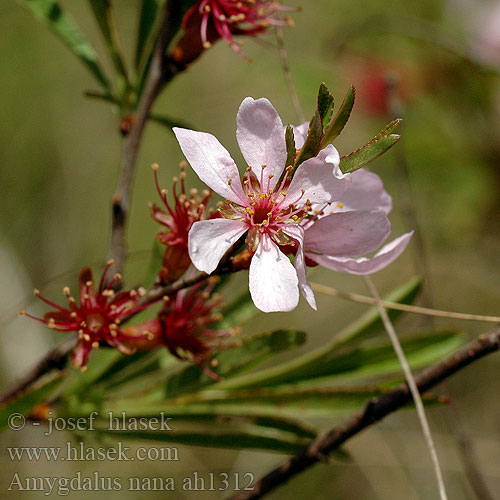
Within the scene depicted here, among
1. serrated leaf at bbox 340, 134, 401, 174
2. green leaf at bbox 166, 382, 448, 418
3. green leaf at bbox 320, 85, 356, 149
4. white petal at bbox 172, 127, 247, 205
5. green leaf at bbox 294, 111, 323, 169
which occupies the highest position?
white petal at bbox 172, 127, 247, 205

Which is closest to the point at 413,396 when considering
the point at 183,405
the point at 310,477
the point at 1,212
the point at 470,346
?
the point at 470,346

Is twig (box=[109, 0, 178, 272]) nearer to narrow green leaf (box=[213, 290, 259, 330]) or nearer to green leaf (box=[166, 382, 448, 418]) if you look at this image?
narrow green leaf (box=[213, 290, 259, 330])

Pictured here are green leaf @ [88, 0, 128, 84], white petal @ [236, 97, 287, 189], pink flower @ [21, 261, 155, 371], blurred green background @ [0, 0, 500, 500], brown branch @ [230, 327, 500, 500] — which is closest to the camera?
white petal @ [236, 97, 287, 189]

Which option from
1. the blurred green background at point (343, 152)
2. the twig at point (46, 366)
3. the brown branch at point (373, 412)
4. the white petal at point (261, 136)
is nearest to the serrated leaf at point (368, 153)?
the white petal at point (261, 136)

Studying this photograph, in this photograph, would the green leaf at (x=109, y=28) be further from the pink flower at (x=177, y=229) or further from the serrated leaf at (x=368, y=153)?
the serrated leaf at (x=368, y=153)

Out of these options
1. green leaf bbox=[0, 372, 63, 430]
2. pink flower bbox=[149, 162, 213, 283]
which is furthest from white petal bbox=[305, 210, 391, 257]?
green leaf bbox=[0, 372, 63, 430]

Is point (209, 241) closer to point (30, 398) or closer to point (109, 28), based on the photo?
point (30, 398)

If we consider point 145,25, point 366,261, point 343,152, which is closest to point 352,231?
point 366,261
